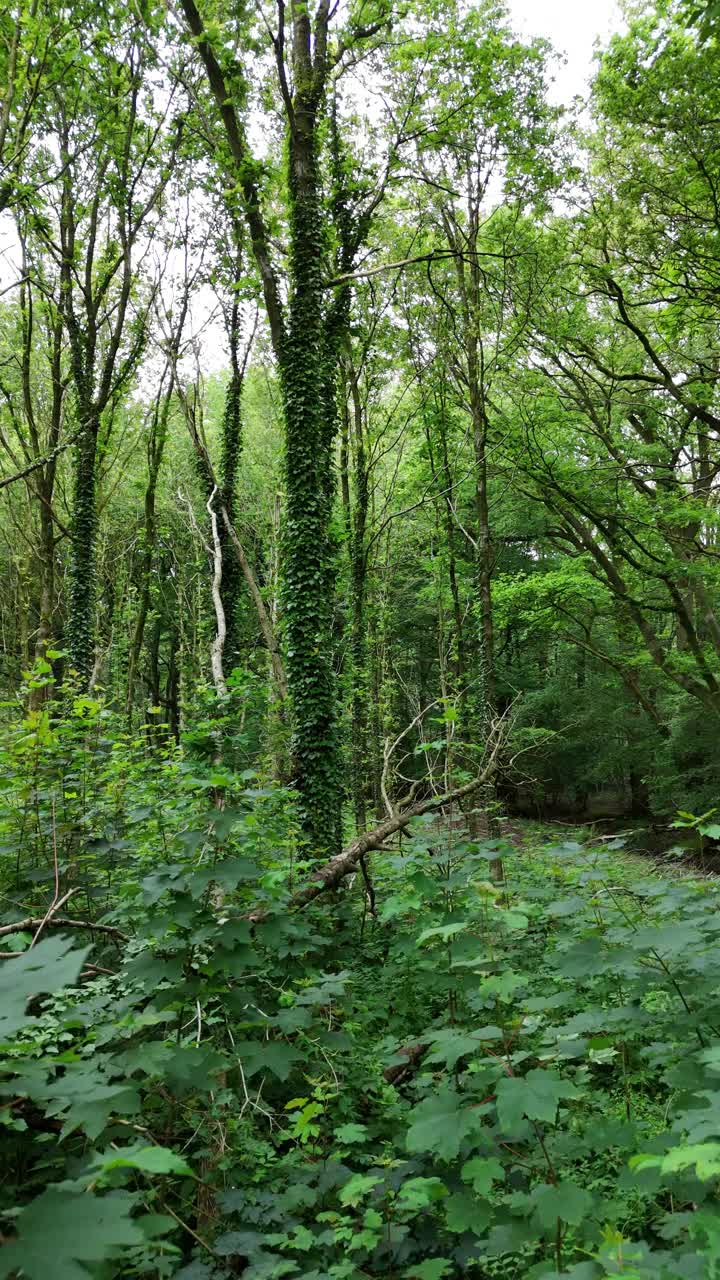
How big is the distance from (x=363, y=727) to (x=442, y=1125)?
1018 cm

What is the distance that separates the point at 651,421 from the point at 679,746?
7.13m

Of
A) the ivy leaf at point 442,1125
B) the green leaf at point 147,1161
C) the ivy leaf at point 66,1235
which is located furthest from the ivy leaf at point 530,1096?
the ivy leaf at point 66,1235

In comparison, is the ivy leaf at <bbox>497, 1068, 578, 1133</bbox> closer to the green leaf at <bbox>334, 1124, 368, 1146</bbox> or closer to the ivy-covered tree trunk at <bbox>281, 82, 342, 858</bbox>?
the green leaf at <bbox>334, 1124, 368, 1146</bbox>

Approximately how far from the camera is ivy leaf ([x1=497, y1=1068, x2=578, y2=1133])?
6.23ft

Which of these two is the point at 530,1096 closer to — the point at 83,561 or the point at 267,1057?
the point at 267,1057

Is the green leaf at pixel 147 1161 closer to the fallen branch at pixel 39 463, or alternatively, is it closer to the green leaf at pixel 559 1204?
the green leaf at pixel 559 1204

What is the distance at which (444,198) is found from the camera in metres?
10.8

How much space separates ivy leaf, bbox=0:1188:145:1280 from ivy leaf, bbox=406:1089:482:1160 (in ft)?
3.93

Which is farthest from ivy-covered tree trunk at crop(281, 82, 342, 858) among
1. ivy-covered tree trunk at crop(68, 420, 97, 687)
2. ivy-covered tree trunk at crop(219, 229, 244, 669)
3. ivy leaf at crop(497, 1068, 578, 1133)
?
ivy-covered tree trunk at crop(219, 229, 244, 669)

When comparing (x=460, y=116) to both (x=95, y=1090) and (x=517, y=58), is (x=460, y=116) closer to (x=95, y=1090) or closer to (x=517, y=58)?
(x=517, y=58)

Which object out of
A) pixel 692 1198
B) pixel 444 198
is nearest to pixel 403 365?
pixel 444 198

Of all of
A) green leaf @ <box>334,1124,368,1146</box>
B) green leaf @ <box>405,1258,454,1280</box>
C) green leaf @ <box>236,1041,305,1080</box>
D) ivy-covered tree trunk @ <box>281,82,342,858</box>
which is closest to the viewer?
green leaf @ <box>405,1258,454,1280</box>

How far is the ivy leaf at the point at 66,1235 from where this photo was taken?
947mm

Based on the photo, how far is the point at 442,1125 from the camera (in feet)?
6.71
